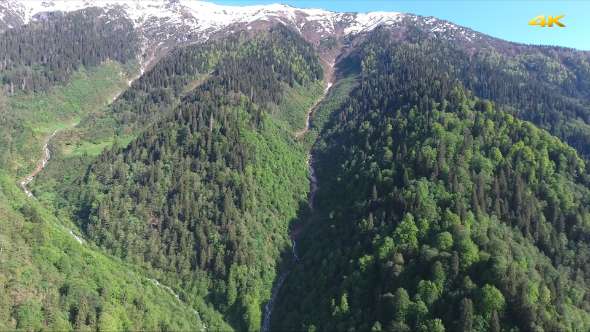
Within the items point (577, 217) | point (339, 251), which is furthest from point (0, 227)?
point (577, 217)

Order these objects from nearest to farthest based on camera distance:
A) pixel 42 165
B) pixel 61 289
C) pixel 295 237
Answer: pixel 61 289 < pixel 295 237 < pixel 42 165

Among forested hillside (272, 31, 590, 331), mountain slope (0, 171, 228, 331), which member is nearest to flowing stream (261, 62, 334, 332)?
forested hillside (272, 31, 590, 331)

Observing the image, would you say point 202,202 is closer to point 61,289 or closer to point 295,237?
point 295,237

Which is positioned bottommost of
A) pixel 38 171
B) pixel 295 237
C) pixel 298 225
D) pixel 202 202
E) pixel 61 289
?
pixel 295 237

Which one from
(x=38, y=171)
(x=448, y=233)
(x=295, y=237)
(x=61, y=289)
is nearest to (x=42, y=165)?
(x=38, y=171)

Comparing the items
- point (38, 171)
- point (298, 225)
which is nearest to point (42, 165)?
point (38, 171)

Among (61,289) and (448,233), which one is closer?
(61,289)

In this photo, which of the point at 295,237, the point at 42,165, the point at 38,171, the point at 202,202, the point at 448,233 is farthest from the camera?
the point at 42,165

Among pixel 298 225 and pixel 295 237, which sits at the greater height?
pixel 298 225
